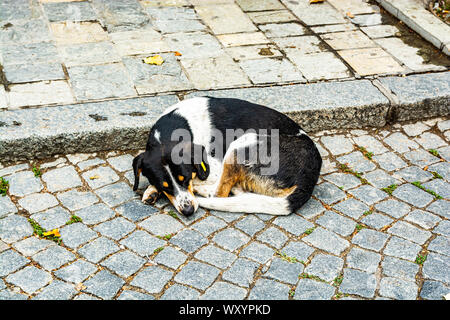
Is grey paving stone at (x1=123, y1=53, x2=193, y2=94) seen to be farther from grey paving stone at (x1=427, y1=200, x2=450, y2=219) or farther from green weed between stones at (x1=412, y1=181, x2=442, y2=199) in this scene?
grey paving stone at (x1=427, y1=200, x2=450, y2=219)

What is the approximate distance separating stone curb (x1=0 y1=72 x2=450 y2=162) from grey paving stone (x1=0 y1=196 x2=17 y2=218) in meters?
0.58

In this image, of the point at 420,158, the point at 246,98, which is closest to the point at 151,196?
the point at 246,98

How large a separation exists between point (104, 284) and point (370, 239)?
84.7 inches

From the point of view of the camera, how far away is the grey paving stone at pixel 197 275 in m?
4.00

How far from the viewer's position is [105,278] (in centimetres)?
400

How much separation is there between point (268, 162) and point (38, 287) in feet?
6.82

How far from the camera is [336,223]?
15.1 ft

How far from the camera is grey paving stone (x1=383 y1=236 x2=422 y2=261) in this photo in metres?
4.28

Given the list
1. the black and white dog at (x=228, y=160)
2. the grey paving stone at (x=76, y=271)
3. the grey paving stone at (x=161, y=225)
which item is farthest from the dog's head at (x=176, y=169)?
the grey paving stone at (x=76, y=271)

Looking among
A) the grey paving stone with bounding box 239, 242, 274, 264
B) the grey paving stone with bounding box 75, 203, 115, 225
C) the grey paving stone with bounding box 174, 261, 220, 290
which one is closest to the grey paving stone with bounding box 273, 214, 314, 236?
the grey paving stone with bounding box 239, 242, 274, 264

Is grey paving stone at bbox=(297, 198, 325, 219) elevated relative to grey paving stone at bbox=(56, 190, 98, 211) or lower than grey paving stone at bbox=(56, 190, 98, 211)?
lower

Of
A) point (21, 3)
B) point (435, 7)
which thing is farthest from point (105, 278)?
point (435, 7)

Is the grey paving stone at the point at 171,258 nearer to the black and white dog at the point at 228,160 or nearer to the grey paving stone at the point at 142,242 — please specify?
the grey paving stone at the point at 142,242
